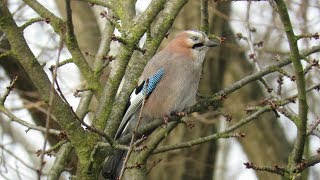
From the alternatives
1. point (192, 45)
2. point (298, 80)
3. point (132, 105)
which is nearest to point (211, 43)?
point (192, 45)

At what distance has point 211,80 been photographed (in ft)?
40.3

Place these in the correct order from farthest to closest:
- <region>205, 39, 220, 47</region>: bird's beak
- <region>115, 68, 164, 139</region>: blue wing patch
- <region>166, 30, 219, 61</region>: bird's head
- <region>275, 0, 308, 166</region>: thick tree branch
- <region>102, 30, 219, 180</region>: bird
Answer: <region>166, 30, 219, 61</region>: bird's head < <region>205, 39, 220, 47</region>: bird's beak < <region>102, 30, 219, 180</region>: bird < <region>115, 68, 164, 139</region>: blue wing patch < <region>275, 0, 308, 166</region>: thick tree branch

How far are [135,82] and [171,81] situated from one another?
1.01 metres

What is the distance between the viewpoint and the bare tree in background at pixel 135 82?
5.63 meters

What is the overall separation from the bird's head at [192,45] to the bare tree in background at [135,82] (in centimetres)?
31

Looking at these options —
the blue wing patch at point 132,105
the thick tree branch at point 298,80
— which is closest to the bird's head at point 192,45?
the blue wing patch at point 132,105

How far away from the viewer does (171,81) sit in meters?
7.59

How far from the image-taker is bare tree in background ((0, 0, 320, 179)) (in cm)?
563

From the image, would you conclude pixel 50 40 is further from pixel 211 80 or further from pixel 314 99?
pixel 314 99

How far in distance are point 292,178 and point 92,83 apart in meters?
2.23

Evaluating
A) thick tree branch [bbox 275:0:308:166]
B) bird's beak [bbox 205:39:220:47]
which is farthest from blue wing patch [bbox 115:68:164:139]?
thick tree branch [bbox 275:0:308:166]

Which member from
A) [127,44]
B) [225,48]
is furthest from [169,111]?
[225,48]

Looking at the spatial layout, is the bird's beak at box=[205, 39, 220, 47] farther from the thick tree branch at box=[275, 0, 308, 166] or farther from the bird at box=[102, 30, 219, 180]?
the thick tree branch at box=[275, 0, 308, 166]

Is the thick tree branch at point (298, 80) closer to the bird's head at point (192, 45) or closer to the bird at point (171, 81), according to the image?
the bird at point (171, 81)
